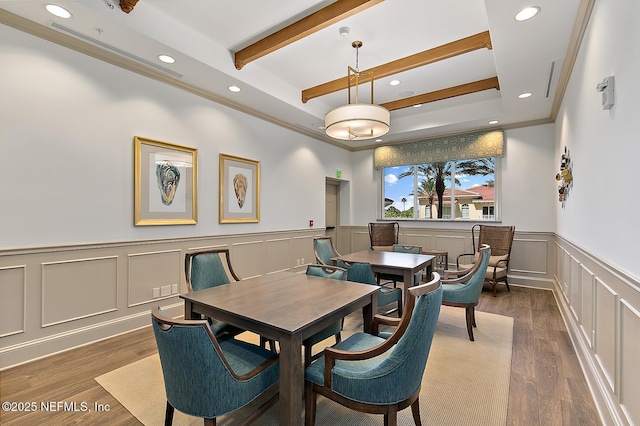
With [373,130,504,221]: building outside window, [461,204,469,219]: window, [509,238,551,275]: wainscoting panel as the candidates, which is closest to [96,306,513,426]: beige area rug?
[509,238,551,275]: wainscoting panel

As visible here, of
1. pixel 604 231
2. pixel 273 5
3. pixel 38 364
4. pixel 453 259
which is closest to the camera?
pixel 604 231

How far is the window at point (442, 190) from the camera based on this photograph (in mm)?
5715

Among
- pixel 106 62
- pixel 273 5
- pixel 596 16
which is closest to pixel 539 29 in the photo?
pixel 596 16

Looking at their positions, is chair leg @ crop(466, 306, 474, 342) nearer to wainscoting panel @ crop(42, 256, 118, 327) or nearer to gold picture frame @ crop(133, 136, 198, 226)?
gold picture frame @ crop(133, 136, 198, 226)

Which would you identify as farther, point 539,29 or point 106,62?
point 106,62

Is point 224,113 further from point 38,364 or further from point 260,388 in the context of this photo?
point 260,388

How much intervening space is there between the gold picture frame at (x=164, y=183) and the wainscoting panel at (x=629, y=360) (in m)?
4.00

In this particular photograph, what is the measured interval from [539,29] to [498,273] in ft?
11.5

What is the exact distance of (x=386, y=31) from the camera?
313cm

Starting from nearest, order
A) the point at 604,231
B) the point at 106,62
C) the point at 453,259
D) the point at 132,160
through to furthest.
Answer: the point at 604,231
the point at 106,62
the point at 132,160
the point at 453,259

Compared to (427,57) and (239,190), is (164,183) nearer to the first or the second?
(239,190)

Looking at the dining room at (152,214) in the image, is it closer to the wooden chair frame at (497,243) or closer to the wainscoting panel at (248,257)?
the wainscoting panel at (248,257)

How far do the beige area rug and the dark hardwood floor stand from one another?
81mm

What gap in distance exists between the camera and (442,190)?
6.17m
